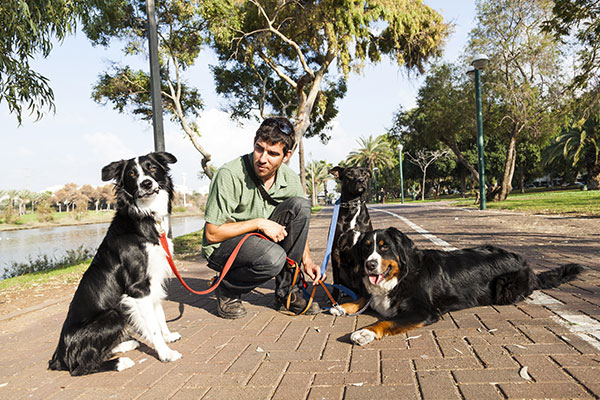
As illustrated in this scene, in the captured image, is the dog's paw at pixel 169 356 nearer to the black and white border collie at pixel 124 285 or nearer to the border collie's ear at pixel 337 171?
the black and white border collie at pixel 124 285

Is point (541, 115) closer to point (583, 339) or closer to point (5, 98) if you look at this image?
point (583, 339)

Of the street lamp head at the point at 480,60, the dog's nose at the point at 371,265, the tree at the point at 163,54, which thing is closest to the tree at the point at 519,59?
the street lamp head at the point at 480,60

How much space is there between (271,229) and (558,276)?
121 inches

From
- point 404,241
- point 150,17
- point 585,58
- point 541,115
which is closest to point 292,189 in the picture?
point 404,241

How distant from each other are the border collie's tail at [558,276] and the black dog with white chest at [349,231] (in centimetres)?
188

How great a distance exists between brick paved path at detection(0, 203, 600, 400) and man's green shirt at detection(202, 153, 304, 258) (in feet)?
3.39

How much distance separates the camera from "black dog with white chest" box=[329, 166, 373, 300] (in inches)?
164

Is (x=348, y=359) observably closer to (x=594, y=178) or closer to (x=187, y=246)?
(x=187, y=246)

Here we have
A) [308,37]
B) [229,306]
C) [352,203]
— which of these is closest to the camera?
[229,306]

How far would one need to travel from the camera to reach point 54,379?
8.79 ft

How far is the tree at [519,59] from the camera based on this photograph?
19656 mm

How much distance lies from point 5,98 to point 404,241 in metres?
5.66

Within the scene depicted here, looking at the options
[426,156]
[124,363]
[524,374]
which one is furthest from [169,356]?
[426,156]

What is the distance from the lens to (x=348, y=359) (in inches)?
104
